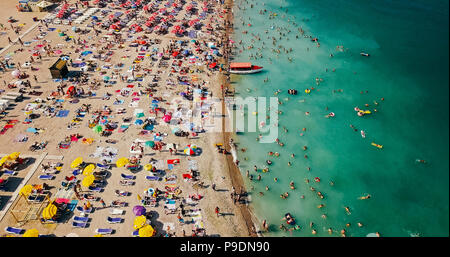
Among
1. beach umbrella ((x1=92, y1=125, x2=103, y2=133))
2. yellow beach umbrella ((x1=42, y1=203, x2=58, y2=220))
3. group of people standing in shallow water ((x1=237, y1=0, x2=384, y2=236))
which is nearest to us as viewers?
yellow beach umbrella ((x1=42, y1=203, x2=58, y2=220))

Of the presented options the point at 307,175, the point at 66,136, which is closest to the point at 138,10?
the point at 66,136

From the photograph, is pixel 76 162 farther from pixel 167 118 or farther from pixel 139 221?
pixel 167 118

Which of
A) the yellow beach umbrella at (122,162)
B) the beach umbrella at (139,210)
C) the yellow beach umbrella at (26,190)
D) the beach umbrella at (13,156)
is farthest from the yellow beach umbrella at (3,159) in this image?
the beach umbrella at (139,210)

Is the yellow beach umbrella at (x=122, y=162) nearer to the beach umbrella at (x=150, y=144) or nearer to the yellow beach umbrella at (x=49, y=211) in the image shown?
the beach umbrella at (x=150, y=144)

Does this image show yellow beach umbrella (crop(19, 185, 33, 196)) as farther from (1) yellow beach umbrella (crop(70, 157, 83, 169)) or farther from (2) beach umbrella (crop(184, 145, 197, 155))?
(2) beach umbrella (crop(184, 145, 197, 155))

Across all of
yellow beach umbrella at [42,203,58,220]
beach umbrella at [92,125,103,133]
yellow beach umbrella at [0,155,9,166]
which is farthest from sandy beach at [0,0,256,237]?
yellow beach umbrella at [0,155,9,166]

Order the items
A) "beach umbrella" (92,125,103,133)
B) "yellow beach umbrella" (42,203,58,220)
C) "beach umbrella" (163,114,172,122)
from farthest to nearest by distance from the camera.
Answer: "beach umbrella" (163,114,172,122) < "beach umbrella" (92,125,103,133) < "yellow beach umbrella" (42,203,58,220)
